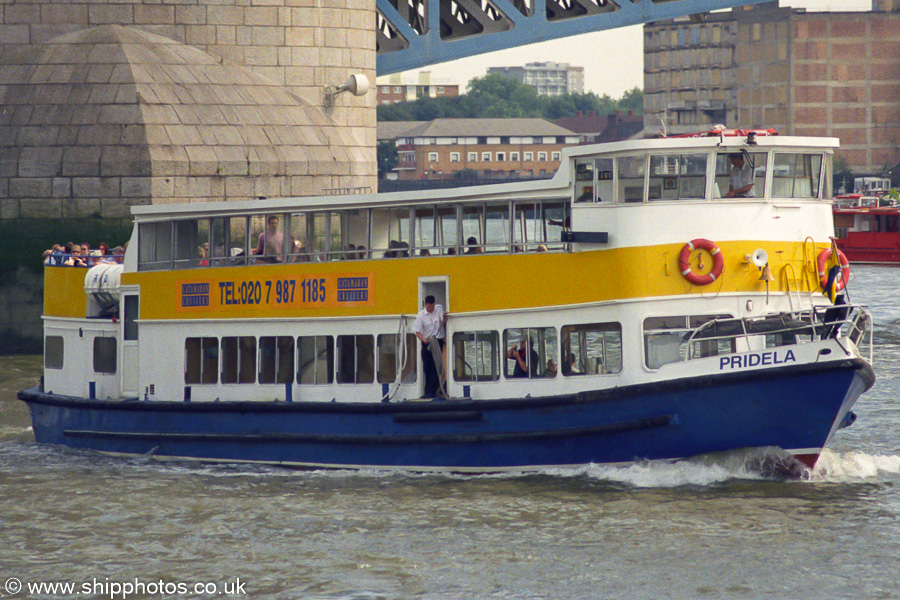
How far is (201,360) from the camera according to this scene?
1758 cm

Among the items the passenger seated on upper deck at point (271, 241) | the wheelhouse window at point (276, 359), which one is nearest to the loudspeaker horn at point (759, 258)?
the wheelhouse window at point (276, 359)

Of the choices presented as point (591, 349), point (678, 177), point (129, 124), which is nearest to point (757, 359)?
point (591, 349)

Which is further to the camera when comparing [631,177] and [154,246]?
[154,246]

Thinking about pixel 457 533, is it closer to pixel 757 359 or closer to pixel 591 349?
pixel 591 349

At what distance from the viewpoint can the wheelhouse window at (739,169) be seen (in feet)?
49.0

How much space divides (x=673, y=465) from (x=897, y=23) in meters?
101

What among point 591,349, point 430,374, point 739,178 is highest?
point 739,178

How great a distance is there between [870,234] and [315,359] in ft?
151

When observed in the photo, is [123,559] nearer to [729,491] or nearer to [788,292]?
[729,491]

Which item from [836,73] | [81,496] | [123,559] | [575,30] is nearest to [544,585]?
[123,559]

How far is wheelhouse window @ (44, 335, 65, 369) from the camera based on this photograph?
19.1 m

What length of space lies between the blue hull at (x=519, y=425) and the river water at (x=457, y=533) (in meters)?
0.28

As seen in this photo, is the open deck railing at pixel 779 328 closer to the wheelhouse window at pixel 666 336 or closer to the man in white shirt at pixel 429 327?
the wheelhouse window at pixel 666 336

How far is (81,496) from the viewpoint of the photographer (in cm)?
1580
